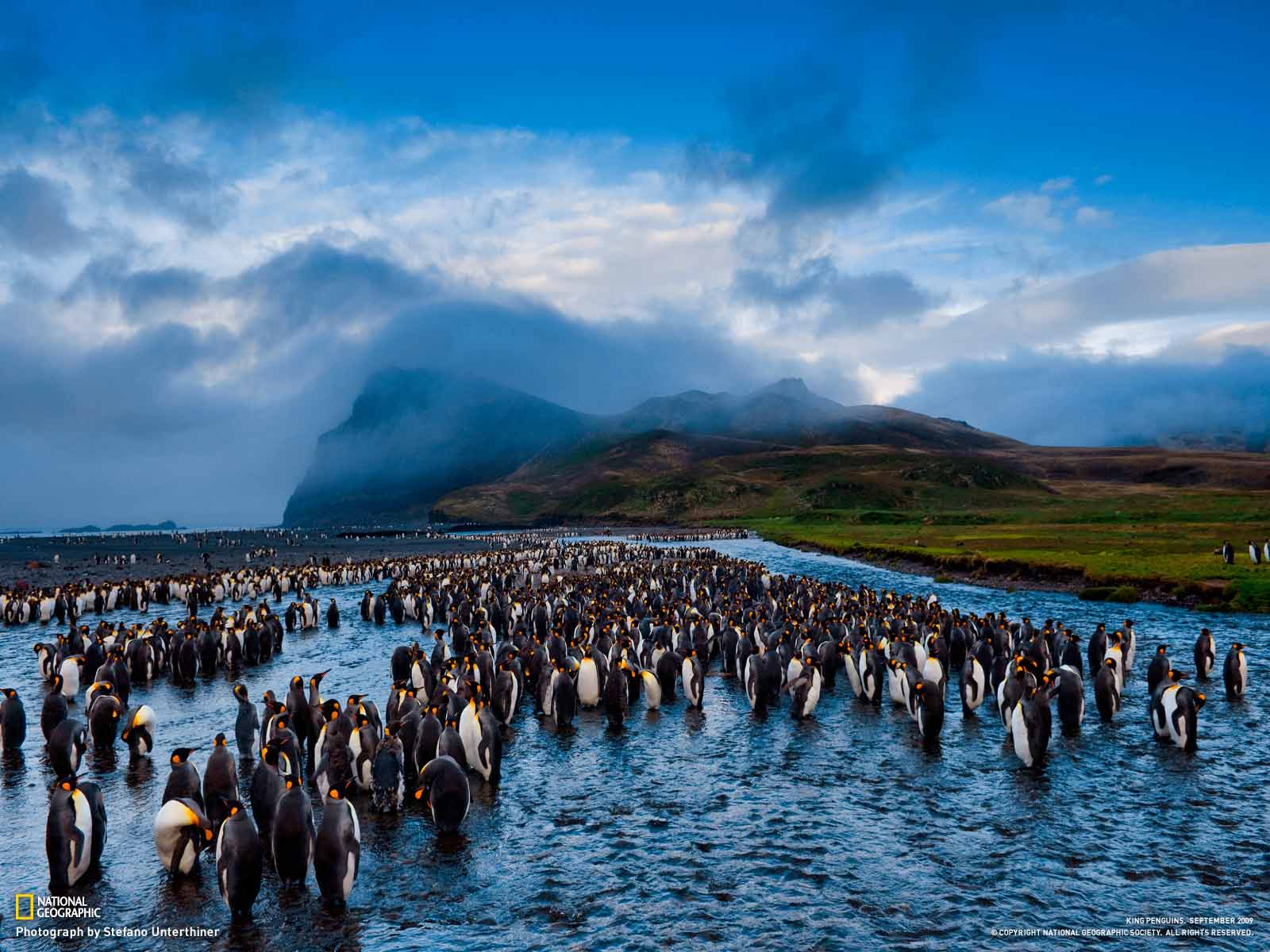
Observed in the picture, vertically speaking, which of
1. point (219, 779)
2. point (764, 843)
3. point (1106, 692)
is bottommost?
point (764, 843)

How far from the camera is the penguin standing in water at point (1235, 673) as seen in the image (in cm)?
1855

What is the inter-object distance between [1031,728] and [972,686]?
401 cm

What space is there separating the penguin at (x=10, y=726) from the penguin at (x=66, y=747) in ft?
6.91

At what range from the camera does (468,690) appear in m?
16.2

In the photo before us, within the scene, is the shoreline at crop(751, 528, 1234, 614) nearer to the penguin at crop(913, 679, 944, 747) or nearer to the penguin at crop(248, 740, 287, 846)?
the penguin at crop(913, 679, 944, 747)

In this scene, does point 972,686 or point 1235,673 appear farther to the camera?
point 1235,673

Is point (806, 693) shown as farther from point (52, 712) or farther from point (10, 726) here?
point (10, 726)

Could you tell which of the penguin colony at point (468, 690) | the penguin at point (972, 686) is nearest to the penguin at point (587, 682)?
the penguin colony at point (468, 690)

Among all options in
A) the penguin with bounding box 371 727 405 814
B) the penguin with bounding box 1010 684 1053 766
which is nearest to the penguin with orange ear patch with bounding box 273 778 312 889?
the penguin with bounding box 371 727 405 814

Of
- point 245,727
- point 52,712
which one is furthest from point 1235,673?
point 52,712

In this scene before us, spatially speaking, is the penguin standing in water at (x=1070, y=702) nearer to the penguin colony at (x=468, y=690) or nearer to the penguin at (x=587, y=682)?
the penguin colony at (x=468, y=690)

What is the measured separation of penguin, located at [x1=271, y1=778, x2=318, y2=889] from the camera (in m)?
9.90

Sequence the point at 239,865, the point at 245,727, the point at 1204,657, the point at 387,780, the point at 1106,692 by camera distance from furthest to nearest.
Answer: the point at 1204,657 < the point at 1106,692 < the point at 245,727 < the point at 387,780 < the point at 239,865

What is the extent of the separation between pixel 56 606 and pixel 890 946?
4375 centimetres
